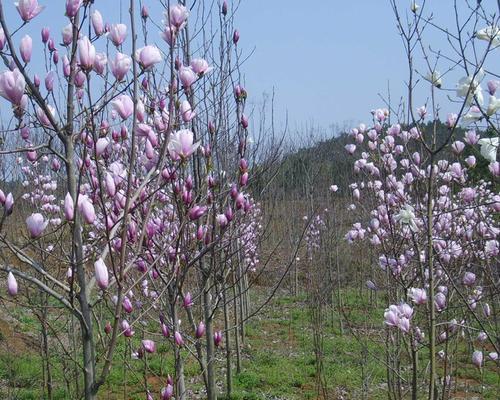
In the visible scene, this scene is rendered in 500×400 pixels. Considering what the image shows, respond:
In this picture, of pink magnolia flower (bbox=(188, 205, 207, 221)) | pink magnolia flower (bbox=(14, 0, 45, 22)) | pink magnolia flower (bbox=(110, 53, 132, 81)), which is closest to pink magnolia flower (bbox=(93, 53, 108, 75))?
pink magnolia flower (bbox=(110, 53, 132, 81))

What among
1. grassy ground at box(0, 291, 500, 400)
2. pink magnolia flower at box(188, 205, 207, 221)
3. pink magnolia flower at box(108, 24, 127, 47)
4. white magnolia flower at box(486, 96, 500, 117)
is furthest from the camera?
grassy ground at box(0, 291, 500, 400)

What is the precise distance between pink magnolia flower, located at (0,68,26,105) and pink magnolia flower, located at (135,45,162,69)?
359 millimetres

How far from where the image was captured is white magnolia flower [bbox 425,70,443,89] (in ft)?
8.14

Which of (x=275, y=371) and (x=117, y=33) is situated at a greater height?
(x=117, y=33)

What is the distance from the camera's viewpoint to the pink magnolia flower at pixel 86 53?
1543 millimetres

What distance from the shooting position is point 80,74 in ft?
6.21

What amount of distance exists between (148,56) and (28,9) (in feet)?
1.18

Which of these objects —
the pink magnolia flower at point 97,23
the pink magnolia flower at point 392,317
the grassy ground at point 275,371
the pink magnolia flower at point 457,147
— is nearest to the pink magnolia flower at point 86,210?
the pink magnolia flower at point 97,23

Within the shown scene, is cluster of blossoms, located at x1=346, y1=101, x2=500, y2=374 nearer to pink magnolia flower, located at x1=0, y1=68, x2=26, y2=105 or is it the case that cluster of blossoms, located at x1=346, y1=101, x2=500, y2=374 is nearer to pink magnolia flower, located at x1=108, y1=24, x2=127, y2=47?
pink magnolia flower, located at x1=108, y1=24, x2=127, y2=47

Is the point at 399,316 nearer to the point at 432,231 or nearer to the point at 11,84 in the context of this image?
the point at 432,231

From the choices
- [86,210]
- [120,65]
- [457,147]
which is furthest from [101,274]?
[457,147]

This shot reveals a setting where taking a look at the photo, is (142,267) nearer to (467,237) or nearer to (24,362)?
(467,237)

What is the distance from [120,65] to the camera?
164cm

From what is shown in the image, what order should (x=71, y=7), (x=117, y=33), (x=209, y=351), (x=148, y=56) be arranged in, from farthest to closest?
(x=209, y=351) → (x=117, y=33) → (x=148, y=56) → (x=71, y=7)
